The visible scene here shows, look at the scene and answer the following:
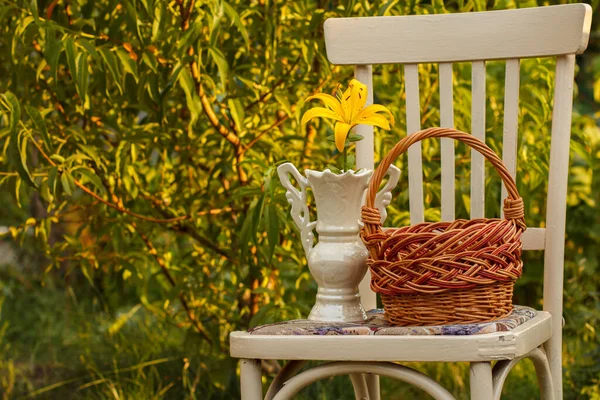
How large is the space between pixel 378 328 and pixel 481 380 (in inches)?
6.8

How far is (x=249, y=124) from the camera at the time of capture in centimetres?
244

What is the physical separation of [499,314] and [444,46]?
61 cm

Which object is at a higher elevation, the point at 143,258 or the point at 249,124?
the point at 249,124

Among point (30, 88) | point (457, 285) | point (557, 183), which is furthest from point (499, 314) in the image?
point (30, 88)

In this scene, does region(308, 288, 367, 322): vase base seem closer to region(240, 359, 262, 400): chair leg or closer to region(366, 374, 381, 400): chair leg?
region(240, 359, 262, 400): chair leg

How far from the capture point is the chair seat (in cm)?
137

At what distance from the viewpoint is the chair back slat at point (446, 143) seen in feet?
6.20

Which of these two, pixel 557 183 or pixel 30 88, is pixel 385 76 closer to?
pixel 557 183

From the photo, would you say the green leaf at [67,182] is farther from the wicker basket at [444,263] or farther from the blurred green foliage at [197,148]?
the wicker basket at [444,263]

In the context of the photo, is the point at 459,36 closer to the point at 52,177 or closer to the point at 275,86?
the point at 275,86

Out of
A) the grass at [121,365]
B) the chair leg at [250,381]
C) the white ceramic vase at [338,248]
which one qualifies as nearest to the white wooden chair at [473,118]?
the chair leg at [250,381]

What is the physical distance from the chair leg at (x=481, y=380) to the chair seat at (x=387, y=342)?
16mm

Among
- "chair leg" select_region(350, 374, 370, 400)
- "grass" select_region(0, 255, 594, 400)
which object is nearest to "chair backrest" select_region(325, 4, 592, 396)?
"chair leg" select_region(350, 374, 370, 400)

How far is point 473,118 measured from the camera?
1881 mm
